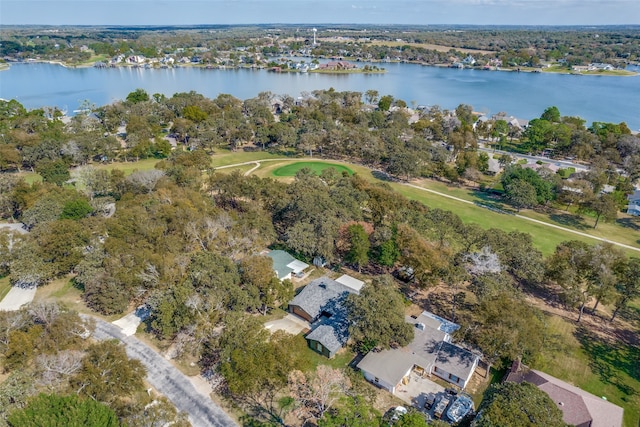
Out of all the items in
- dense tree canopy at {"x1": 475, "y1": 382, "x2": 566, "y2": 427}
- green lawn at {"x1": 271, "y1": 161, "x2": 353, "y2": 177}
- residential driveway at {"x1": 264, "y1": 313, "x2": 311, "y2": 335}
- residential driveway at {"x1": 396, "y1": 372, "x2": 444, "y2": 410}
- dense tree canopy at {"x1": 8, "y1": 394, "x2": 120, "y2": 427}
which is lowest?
green lawn at {"x1": 271, "y1": 161, "x2": 353, "y2": 177}

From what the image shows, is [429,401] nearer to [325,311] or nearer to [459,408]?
[459,408]

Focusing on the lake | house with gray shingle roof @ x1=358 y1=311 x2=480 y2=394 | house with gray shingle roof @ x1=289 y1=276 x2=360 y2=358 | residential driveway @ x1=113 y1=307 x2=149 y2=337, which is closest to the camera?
house with gray shingle roof @ x1=358 y1=311 x2=480 y2=394

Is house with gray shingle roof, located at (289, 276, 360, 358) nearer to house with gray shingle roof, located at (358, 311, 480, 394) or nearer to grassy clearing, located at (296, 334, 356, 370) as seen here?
grassy clearing, located at (296, 334, 356, 370)

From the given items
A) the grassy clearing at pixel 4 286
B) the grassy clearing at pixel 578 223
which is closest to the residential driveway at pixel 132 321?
the grassy clearing at pixel 4 286

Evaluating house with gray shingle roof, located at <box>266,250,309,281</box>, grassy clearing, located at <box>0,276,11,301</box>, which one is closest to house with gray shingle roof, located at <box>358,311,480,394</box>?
house with gray shingle roof, located at <box>266,250,309,281</box>

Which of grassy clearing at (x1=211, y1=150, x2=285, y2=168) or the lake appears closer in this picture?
grassy clearing at (x1=211, y1=150, x2=285, y2=168)

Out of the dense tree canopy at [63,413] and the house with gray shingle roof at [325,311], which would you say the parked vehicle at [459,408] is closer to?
the house with gray shingle roof at [325,311]

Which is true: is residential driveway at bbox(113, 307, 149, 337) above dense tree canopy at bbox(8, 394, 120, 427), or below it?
below

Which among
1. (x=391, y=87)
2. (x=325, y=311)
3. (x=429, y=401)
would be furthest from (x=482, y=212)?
(x=391, y=87)

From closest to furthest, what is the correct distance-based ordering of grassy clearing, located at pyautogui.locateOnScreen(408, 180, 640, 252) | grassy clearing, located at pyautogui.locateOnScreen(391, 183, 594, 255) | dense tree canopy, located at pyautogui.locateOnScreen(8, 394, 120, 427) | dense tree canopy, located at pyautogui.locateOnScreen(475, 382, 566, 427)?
dense tree canopy, located at pyautogui.locateOnScreen(8, 394, 120, 427), dense tree canopy, located at pyautogui.locateOnScreen(475, 382, 566, 427), grassy clearing, located at pyautogui.locateOnScreen(391, 183, 594, 255), grassy clearing, located at pyautogui.locateOnScreen(408, 180, 640, 252)

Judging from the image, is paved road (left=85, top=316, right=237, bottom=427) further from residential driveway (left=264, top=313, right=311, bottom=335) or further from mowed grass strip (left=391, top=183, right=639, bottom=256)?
mowed grass strip (left=391, top=183, right=639, bottom=256)
